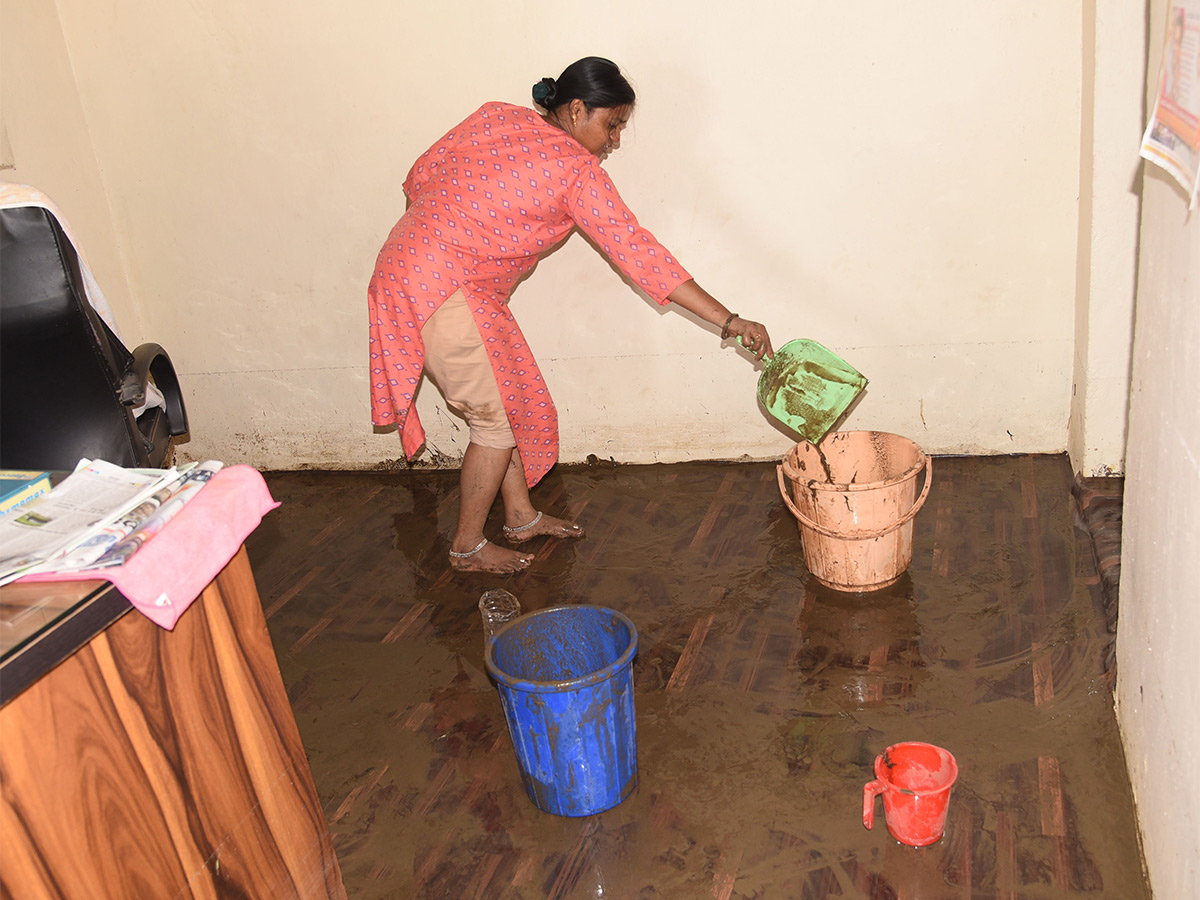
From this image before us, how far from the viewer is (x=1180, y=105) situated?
1.30 m

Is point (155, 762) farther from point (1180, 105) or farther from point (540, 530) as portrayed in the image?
point (540, 530)

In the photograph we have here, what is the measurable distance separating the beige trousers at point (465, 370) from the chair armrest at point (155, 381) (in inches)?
28.3

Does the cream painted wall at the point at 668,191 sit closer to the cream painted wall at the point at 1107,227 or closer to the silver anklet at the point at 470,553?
the cream painted wall at the point at 1107,227

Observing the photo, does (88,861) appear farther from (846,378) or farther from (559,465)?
(559,465)

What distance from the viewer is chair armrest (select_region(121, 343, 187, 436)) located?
2385mm

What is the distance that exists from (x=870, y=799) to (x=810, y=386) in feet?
3.96

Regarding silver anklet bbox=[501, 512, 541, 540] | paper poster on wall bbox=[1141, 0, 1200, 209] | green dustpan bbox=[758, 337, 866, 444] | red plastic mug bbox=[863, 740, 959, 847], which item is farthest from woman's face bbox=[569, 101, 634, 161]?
red plastic mug bbox=[863, 740, 959, 847]

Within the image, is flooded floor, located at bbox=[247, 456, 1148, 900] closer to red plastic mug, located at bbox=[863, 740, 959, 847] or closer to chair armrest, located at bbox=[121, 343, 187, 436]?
red plastic mug, located at bbox=[863, 740, 959, 847]

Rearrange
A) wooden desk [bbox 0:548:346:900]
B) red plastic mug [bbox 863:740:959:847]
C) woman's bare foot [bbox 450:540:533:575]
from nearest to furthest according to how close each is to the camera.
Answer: wooden desk [bbox 0:548:346:900]
red plastic mug [bbox 863:740:959:847]
woman's bare foot [bbox 450:540:533:575]

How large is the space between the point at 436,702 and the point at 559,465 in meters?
1.56

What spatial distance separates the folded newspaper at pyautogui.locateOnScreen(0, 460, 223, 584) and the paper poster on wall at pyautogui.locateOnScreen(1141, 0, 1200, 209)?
147 centimetres

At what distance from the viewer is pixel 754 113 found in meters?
3.27

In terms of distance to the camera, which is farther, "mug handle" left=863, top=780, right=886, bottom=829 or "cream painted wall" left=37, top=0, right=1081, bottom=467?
"cream painted wall" left=37, top=0, right=1081, bottom=467

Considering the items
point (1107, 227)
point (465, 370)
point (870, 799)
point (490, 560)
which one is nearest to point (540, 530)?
point (490, 560)
